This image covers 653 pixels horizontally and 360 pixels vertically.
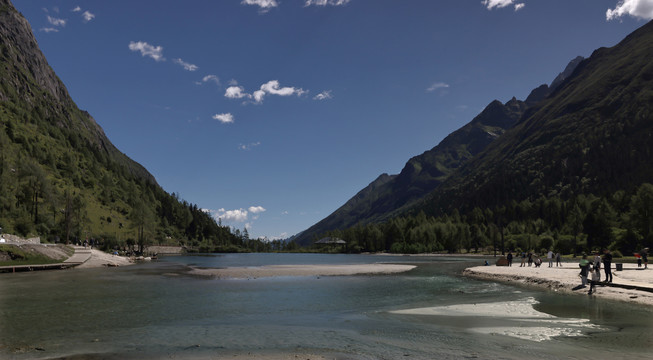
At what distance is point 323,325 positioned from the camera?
28906 mm

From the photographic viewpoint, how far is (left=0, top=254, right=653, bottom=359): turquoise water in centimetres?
2123

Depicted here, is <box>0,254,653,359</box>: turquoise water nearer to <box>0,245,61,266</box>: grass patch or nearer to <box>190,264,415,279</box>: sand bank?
<box>190,264,415,279</box>: sand bank

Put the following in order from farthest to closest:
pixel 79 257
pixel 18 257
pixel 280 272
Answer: pixel 79 257 < pixel 18 257 < pixel 280 272

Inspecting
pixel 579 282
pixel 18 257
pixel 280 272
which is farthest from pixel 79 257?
pixel 579 282

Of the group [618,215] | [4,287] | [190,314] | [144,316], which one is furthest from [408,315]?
[618,215]

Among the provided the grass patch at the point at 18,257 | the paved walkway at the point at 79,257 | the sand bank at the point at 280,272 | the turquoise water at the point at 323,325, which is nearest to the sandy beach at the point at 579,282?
the turquoise water at the point at 323,325

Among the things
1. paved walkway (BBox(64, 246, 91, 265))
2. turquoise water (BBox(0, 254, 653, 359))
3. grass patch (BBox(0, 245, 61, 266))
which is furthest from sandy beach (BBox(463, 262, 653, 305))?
paved walkway (BBox(64, 246, 91, 265))

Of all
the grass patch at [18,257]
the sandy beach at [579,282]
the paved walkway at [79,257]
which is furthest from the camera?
the paved walkway at [79,257]

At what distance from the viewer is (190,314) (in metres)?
33.8

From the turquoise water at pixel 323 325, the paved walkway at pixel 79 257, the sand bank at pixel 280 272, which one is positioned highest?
the turquoise water at pixel 323 325

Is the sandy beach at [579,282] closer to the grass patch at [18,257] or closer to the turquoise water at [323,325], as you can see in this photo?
the turquoise water at [323,325]

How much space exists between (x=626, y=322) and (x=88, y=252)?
124 metres

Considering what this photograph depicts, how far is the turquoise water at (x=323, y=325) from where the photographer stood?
836 inches

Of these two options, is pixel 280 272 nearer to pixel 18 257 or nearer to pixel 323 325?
pixel 323 325
